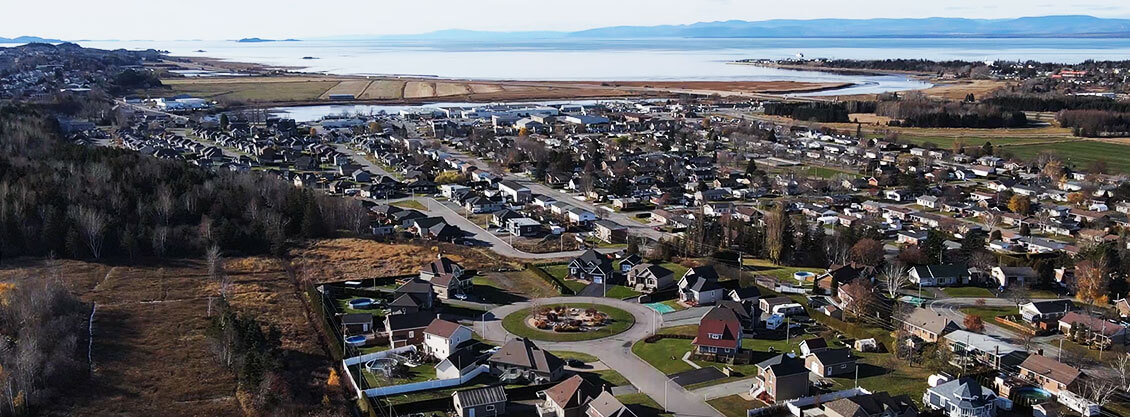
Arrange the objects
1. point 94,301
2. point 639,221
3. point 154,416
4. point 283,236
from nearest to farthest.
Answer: point 154,416, point 94,301, point 283,236, point 639,221

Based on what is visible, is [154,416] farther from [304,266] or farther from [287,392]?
[304,266]

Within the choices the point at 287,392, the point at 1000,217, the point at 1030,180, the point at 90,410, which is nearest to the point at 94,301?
the point at 90,410

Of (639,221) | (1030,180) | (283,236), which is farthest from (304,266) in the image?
(1030,180)

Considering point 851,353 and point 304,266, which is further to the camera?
point 304,266

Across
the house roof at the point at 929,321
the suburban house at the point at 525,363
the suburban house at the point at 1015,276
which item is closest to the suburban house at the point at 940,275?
the suburban house at the point at 1015,276

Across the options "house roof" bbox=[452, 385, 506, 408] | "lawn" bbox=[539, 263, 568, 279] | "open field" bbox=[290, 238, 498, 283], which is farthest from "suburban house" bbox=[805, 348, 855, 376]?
"open field" bbox=[290, 238, 498, 283]

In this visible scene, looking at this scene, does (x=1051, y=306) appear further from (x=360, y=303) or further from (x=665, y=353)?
(x=360, y=303)

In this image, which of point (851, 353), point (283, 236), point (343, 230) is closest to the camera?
point (851, 353)

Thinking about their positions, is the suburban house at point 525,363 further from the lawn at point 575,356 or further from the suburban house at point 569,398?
the suburban house at point 569,398
